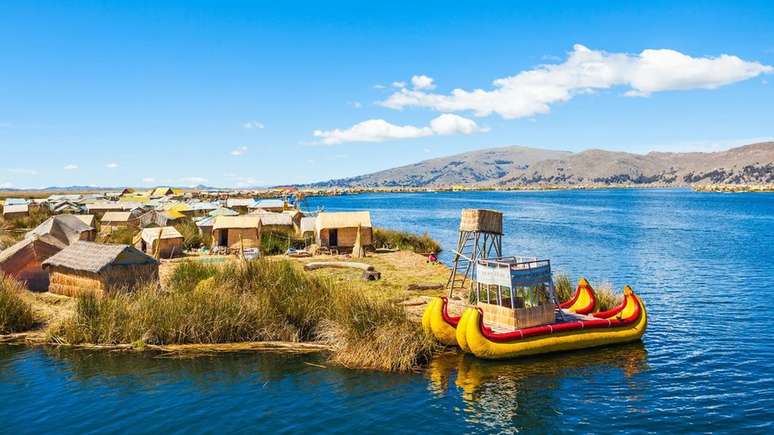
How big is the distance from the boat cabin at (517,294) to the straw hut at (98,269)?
499 inches

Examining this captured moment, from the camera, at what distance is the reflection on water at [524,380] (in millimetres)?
13477

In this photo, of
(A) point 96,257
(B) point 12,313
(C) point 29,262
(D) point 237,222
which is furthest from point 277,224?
(B) point 12,313

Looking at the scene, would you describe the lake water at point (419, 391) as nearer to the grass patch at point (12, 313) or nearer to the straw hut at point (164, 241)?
the grass patch at point (12, 313)

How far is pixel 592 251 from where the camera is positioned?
44312 mm

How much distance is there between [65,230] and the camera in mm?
34938

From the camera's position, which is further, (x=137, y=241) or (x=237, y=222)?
(x=237, y=222)

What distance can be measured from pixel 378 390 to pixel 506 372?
398cm

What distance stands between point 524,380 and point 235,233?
90.5ft

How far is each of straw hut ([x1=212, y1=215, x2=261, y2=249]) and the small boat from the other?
23.4 metres

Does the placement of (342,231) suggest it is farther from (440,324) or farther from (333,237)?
(440,324)

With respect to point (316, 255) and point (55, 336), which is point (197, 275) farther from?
point (316, 255)

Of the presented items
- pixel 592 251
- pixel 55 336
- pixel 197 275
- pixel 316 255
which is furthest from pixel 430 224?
pixel 55 336

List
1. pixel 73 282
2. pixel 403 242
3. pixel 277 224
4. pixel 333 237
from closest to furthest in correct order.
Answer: pixel 73 282
pixel 333 237
pixel 277 224
pixel 403 242

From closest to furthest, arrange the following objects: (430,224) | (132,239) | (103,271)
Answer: (103,271), (132,239), (430,224)
